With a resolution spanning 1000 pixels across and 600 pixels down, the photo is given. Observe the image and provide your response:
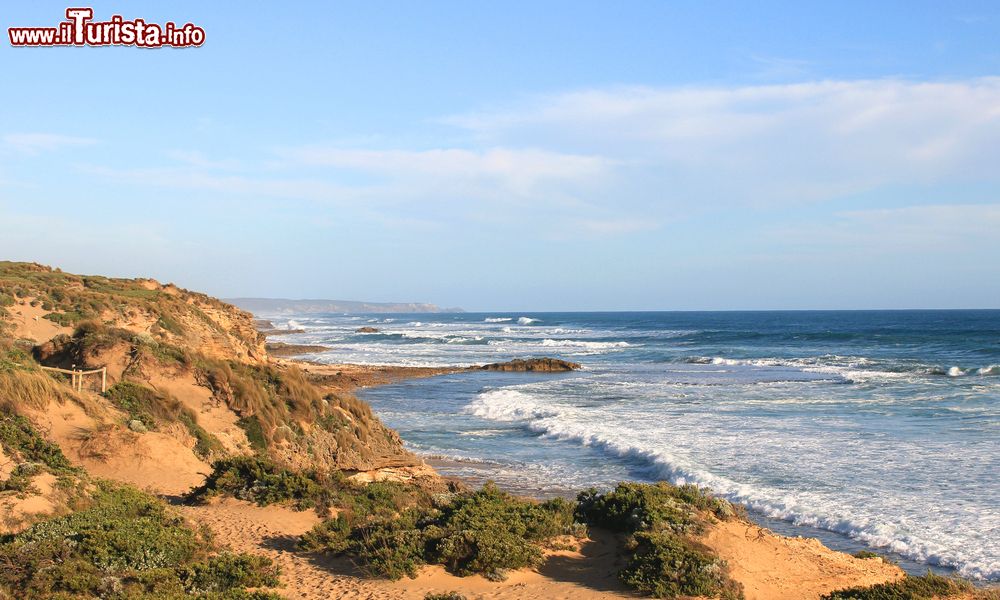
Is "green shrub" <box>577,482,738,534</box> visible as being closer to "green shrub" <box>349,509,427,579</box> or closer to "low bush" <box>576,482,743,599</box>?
"low bush" <box>576,482,743,599</box>

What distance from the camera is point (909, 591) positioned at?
737 cm

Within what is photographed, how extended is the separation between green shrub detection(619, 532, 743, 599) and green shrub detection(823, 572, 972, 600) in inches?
43.7

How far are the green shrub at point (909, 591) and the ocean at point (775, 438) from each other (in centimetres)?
316

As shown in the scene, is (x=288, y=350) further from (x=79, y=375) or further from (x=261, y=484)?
(x=261, y=484)

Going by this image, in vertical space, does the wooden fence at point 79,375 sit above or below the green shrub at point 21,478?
above

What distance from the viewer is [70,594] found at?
259 inches

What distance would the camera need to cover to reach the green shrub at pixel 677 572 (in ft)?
25.3

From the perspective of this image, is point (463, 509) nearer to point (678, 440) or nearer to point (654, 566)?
point (654, 566)

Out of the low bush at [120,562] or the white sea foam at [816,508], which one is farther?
the white sea foam at [816,508]

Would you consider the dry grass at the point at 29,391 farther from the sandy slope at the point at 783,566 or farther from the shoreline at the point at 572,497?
the sandy slope at the point at 783,566

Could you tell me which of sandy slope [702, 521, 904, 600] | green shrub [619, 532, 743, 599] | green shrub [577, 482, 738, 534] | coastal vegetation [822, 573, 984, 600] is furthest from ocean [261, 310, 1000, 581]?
green shrub [619, 532, 743, 599]

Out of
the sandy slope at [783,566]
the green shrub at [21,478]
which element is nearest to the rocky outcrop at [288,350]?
the green shrub at [21,478]

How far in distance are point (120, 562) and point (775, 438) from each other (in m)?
16.9

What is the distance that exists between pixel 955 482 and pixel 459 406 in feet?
57.6
